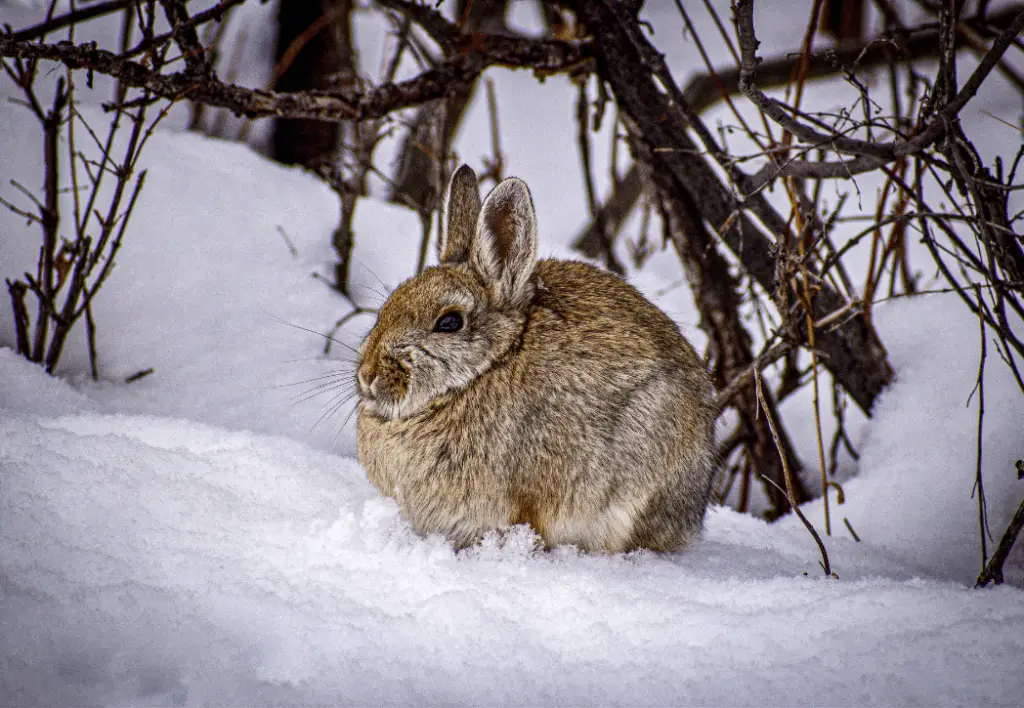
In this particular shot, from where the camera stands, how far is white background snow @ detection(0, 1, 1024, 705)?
150cm

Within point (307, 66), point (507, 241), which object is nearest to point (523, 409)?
point (507, 241)

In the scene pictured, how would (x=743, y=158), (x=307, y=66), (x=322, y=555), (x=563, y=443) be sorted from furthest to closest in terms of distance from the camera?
(x=307, y=66)
(x=743, y=158)
(x=563, y=443)
(x=322, y=555)

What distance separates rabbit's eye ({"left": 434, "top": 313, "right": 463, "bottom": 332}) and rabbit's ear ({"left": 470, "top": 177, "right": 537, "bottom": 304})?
0.16 m

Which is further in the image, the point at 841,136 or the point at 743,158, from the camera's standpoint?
the point at 743,158

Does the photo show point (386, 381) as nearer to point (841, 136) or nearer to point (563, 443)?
point (563, 443)

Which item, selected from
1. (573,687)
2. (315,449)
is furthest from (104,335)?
(573,687)

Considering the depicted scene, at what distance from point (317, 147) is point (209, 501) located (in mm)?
3201

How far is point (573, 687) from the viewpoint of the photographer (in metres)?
1.53

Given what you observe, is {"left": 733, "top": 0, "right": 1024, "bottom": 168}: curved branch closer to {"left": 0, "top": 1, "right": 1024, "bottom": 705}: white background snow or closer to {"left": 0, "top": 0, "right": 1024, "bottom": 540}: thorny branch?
{"left": 0, "top": 0, "right": 1024, "bottom": 540}: thorny branch

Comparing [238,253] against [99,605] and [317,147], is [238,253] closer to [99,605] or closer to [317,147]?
[317,147]

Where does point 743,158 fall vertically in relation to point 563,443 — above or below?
above

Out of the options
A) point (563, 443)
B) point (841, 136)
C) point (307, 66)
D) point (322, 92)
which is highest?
point (307, 66)

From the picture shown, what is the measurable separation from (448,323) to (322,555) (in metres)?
0.76

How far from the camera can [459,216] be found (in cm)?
257
